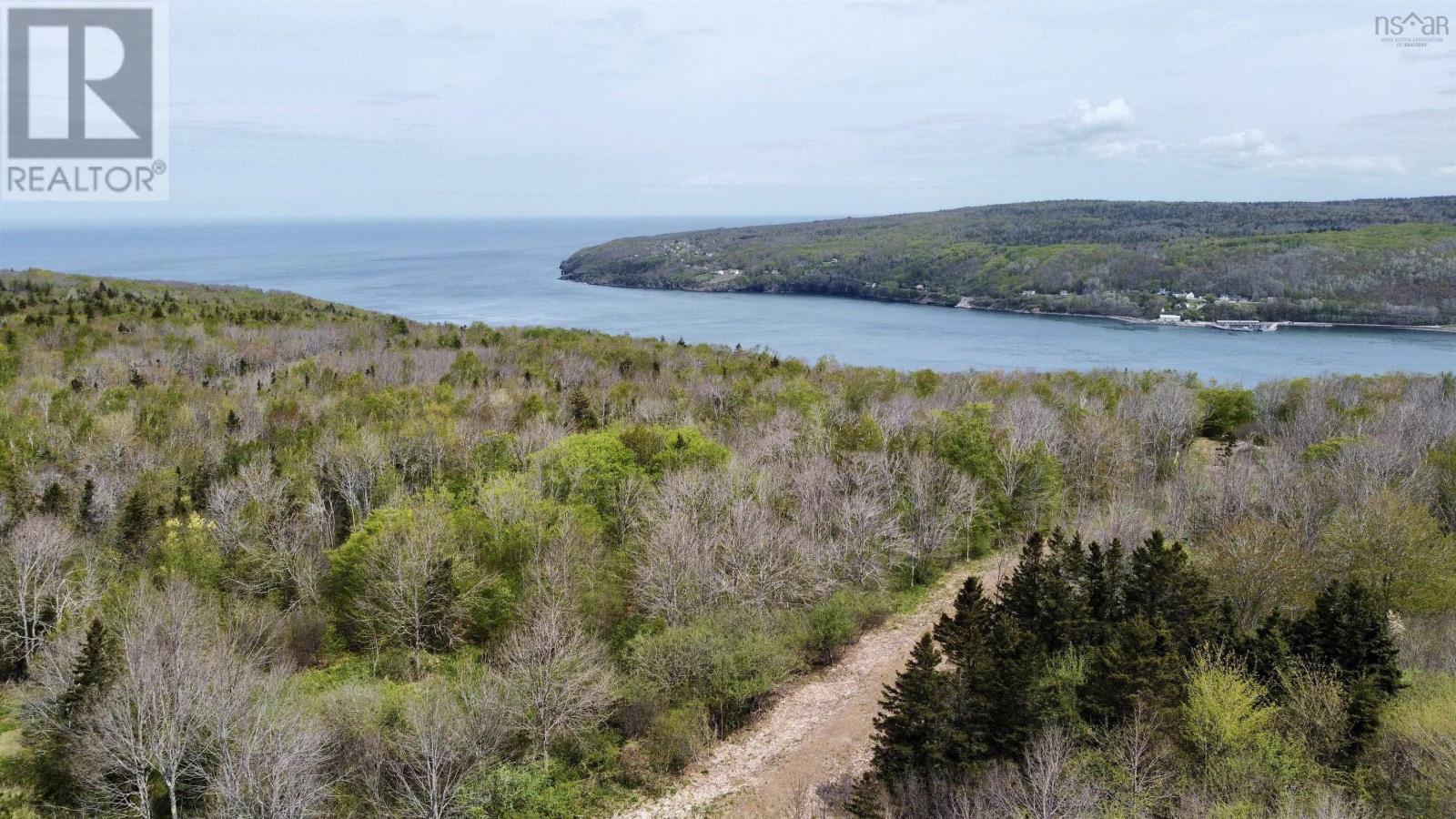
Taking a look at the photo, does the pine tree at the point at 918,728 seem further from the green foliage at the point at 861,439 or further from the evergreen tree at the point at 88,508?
the evergreen tree at the point at 88,508

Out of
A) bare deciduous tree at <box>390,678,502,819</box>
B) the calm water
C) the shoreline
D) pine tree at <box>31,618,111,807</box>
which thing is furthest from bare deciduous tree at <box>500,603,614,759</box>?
the shoreline

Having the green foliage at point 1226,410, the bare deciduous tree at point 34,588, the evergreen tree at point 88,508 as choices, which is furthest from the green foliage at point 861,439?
the evergreen tree at point 88,508

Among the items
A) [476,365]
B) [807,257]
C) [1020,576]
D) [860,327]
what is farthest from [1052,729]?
[807,257]

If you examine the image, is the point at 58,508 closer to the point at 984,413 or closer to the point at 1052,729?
the point at 1052,729

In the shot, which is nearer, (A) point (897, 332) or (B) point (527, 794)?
(B) point (527, 794)

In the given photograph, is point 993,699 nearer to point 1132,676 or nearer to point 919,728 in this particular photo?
point 919,728

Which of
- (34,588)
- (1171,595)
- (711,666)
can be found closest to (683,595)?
(711,666)

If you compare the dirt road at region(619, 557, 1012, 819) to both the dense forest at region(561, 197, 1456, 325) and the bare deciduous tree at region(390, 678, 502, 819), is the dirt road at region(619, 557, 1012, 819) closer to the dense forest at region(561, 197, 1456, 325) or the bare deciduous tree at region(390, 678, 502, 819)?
the bare deciduous tree at region(390, 678, 502, 819)
